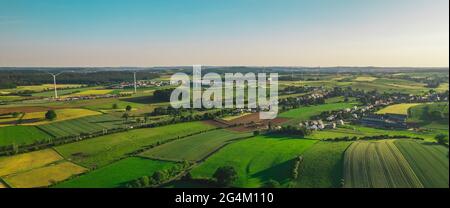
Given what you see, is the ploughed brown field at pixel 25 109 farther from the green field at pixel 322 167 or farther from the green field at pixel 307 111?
the green field at pixel 322 167

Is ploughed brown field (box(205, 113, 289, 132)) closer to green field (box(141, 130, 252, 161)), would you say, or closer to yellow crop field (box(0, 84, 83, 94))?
green field (box(141, 130, 252, 161))

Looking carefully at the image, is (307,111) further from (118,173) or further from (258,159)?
(118,173)

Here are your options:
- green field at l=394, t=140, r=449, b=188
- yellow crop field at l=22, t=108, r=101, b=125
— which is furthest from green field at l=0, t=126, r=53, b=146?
green field at l=394, t=140, r=449, b=188

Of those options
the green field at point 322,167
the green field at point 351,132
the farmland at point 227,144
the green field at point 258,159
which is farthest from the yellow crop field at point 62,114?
the green field at point 322,167

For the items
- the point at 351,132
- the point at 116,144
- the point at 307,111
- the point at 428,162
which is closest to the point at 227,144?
the point at 116,144
